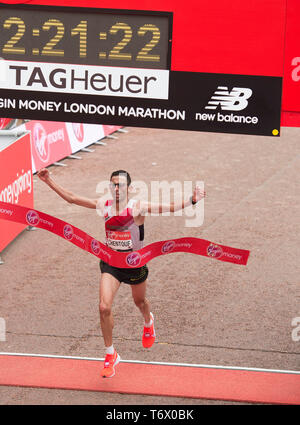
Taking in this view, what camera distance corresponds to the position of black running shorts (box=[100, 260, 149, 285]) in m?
8.88

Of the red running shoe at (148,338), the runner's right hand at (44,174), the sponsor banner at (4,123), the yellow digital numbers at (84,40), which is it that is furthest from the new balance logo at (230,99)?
the sponsor banner at (4,123)

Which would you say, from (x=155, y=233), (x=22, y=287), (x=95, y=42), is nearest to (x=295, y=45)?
(x=95, y=42)

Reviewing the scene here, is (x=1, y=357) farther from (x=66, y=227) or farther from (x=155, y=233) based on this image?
(x=155, y=233)

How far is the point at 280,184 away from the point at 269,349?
27.0 feet

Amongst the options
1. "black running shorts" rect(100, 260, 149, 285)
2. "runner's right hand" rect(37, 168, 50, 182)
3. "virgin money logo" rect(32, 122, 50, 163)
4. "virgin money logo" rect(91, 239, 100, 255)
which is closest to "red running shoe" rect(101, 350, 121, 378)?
"black running shorts" rect(100, 260, 149, 285)

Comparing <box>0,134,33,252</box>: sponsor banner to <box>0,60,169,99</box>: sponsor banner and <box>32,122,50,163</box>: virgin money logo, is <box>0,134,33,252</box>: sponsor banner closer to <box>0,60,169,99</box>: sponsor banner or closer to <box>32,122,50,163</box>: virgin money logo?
<box>32,122,50,163</box>: virgin money logo

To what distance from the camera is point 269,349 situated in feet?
32.9

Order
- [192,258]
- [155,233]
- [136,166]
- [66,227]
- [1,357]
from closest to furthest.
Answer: [66,227], [1,357], [192,258], [155,233], [136,166]

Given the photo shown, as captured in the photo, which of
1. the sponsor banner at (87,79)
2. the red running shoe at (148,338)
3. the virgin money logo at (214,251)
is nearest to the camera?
the sponsor banner at (87,79)

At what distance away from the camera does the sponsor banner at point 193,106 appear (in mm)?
7375

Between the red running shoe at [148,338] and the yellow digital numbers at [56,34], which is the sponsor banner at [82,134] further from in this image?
the yellow digital numbers at [56,34]

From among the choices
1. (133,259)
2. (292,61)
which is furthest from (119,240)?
(292,61)

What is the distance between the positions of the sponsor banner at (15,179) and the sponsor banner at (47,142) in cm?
357

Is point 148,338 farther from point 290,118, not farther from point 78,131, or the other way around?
point 78,131
